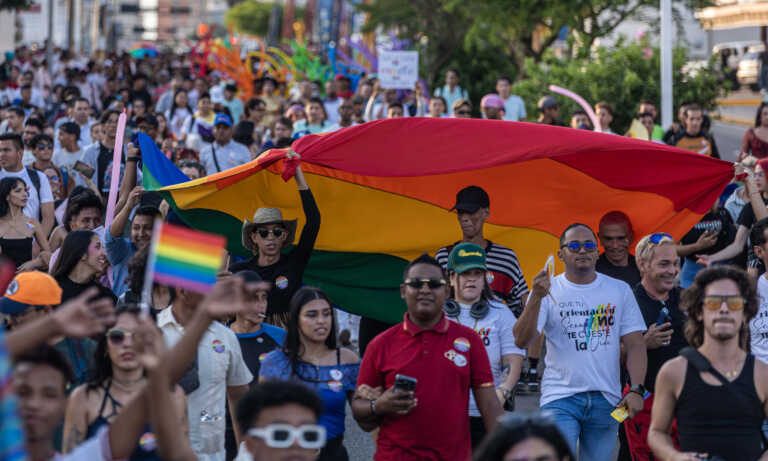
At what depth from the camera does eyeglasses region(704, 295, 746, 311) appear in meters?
5.54

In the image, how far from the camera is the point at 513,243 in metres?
9.24

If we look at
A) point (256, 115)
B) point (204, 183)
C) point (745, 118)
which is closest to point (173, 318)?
point (204, 183)

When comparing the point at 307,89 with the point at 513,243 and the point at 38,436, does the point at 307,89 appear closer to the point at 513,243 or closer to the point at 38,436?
the point at 513,243

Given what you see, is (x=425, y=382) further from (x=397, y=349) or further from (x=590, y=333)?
(x=590, y=333)

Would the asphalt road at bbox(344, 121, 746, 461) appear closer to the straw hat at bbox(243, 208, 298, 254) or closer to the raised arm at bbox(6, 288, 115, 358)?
the straw hat at bbox(243, 208, 298, 254)

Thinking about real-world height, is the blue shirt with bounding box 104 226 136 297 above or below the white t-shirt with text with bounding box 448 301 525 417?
above

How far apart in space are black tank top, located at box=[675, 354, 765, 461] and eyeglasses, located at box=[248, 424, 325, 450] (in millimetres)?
1755

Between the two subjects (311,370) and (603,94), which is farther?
(603,94)

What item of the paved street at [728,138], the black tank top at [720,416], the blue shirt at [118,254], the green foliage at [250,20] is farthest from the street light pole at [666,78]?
the green foliage at [250,20]

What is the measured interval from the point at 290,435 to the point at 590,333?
283 centimetres

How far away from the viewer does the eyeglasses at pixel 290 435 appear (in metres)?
4.54

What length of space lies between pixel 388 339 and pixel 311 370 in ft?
1.31

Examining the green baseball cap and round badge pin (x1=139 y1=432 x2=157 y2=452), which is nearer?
round badge pin (x1=139 y1=432 x2=157 y2=452)

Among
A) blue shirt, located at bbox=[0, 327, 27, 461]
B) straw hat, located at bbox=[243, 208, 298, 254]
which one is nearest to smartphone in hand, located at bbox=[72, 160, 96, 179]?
straw hat, located at bbox=[243, 208, 298, 254]
